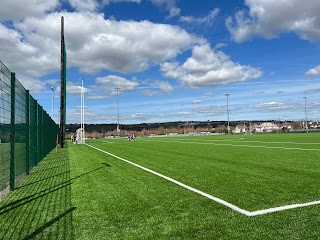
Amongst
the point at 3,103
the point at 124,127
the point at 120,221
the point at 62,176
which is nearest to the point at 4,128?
the point at 3,103

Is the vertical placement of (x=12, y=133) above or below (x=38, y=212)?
above

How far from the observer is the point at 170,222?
4.77 m

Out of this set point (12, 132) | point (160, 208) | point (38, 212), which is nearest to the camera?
point (160, 208)

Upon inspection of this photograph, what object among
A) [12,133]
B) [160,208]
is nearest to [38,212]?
[160,208]

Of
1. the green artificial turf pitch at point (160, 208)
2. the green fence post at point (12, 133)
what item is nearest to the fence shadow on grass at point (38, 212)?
the green artificial turf pitch at point (160, 208)

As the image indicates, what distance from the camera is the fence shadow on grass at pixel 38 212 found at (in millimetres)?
4587

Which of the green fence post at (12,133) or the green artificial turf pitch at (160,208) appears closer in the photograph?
the green artificial turf pitch at (160,208)

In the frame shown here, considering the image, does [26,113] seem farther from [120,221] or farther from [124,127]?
[124,127]

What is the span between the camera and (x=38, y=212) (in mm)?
5777

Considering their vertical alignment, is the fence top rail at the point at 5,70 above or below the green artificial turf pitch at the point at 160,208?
above

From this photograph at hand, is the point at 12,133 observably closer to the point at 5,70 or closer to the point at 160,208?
the point at 5,70

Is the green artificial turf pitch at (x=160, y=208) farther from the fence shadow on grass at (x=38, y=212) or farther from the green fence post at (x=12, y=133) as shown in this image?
the green fence post at (x=12, y=133)

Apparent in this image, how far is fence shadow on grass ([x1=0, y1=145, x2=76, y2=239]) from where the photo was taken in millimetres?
4587

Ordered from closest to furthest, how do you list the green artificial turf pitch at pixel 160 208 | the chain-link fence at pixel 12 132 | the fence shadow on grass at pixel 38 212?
the green artificial turf pitch at pixel 160 208 → the fence shadow on grass at pixel 38 212 → the chain-link fence at pixel 12 132
